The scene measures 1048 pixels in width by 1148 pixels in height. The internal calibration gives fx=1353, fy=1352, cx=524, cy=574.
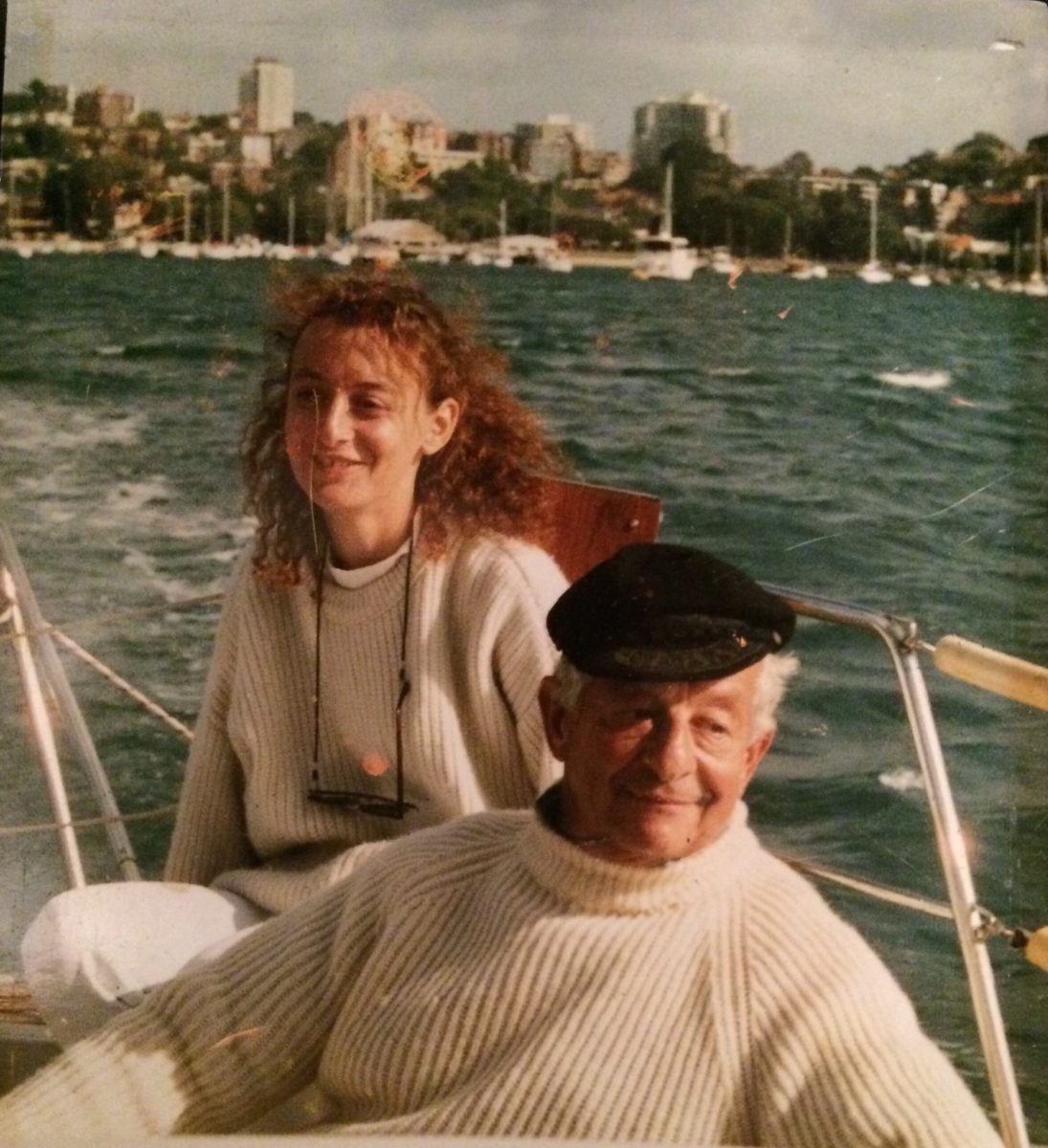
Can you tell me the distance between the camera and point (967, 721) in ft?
4.07

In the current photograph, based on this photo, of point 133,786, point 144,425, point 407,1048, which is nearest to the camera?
point 407,1048

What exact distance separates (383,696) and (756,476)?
377mm

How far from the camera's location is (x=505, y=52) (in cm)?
111

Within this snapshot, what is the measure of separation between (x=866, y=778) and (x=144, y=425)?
694 millimetres

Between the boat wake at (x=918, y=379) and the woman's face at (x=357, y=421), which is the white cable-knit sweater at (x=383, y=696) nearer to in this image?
the woman's face at (x=357, y=421)

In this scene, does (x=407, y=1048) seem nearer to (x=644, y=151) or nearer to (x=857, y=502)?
(x=857, y=502)

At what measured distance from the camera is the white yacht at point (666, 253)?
3.76 ft

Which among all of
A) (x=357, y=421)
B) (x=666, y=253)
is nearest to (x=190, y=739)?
(x=357, y=421)

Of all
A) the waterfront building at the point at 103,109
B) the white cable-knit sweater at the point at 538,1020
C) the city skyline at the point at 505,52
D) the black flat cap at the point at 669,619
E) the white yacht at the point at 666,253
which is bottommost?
the white cable-knit sweater at the point at 538,1020

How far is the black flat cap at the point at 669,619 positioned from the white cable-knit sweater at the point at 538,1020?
5.3 inches

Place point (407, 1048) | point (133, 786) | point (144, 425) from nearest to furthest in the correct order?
point (407, 1048)
point (144, 425)
point (133, 786)

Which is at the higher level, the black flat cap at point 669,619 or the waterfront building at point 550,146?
the waterfront building at point 550,146

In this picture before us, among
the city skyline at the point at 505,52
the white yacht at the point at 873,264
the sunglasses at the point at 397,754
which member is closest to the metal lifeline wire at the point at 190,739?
the sunglasses at the point at 397,754

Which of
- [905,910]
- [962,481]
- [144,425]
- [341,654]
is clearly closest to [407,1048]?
[341,654]
